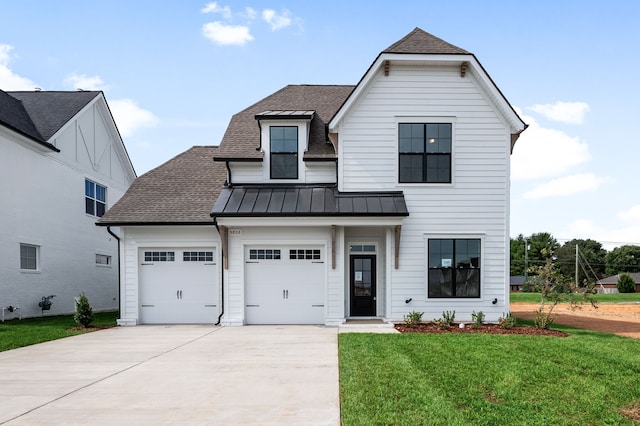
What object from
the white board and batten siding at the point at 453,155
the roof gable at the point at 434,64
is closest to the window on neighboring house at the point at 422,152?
the white board and batten siding at the point at 453,155

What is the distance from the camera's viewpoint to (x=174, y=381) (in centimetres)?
694

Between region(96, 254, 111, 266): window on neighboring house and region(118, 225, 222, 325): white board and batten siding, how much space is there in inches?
365

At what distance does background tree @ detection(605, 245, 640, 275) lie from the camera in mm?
94956

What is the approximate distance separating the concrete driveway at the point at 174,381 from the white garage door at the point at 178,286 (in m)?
2.98

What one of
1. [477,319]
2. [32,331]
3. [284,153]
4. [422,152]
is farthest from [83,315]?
[477,319]

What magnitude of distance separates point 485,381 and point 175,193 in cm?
1213

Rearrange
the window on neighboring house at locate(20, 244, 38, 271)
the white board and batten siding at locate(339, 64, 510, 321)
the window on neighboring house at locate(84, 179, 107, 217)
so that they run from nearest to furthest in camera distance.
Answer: the white board and batten siding at locate(339, 64, 510, 321)
the window on neighboring house at locate(20, 244, 38, 271)
the window on neighboring house at locate(84, 179, 107, 217)

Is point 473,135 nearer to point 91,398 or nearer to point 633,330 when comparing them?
point 633,330

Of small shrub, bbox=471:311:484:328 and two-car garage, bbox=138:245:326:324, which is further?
two-car garage, bbox=138:245:326:324

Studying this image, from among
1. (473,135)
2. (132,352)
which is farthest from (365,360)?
(473,135)

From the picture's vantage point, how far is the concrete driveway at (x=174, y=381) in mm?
5406

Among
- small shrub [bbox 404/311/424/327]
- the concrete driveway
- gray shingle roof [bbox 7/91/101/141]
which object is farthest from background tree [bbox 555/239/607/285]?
the concrete driveway

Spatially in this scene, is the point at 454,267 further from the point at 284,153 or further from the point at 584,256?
the point at 584,256

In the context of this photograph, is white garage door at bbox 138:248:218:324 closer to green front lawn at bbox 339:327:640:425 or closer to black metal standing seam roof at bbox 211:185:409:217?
black metal standing seam roof at bbox 211:185:409:217
